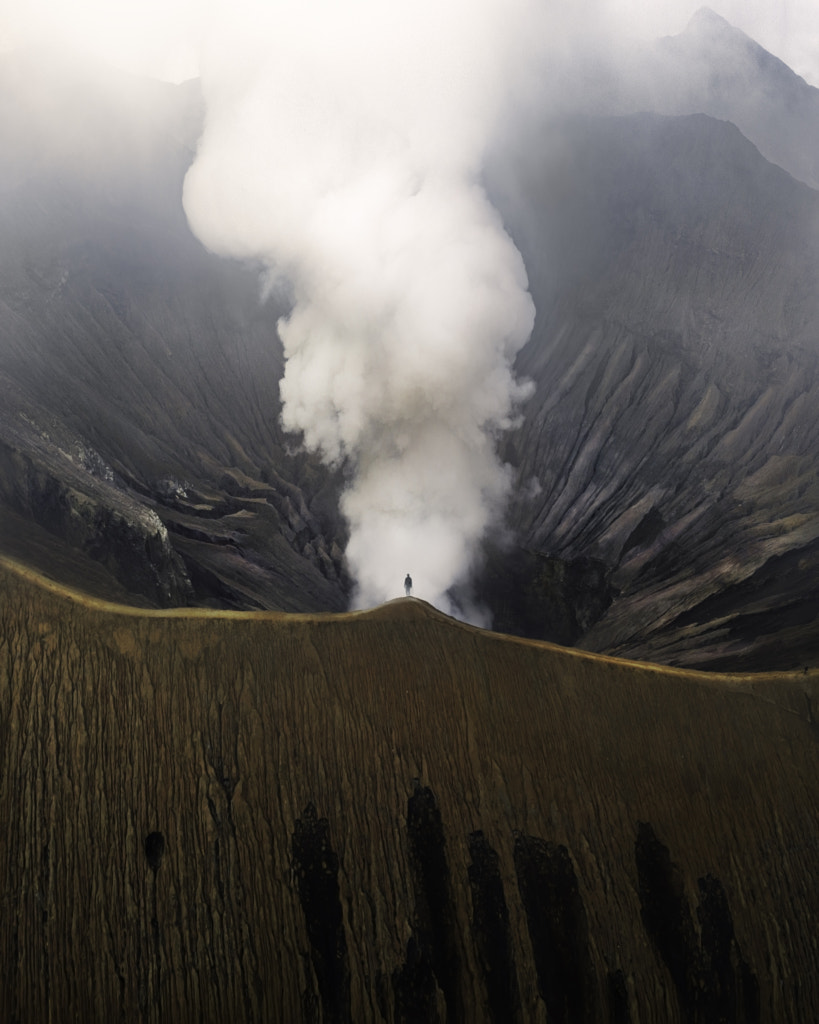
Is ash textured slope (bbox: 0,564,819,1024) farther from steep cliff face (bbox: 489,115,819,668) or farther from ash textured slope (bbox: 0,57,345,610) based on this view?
steep cliff face (bbox: 489,115,819,668)

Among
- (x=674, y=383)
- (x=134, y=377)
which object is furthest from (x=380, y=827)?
(x=674, y=383)

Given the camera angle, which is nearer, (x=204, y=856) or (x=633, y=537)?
(x=204, y=856)

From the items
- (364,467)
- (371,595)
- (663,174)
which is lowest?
(371,595)

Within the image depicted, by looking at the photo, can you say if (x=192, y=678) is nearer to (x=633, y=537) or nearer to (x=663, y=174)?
(x=633, y=537)

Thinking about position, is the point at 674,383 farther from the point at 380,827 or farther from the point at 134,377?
the point at 380,827

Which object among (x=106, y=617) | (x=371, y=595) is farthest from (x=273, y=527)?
(x=106, y=617)

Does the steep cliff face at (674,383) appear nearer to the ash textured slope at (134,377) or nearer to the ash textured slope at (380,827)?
the ash textured slope at (380,827)

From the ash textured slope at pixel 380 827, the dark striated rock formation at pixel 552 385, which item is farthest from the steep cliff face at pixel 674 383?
the ash textured slope at pixel 380 827

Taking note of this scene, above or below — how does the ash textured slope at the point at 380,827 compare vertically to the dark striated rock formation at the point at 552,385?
below
